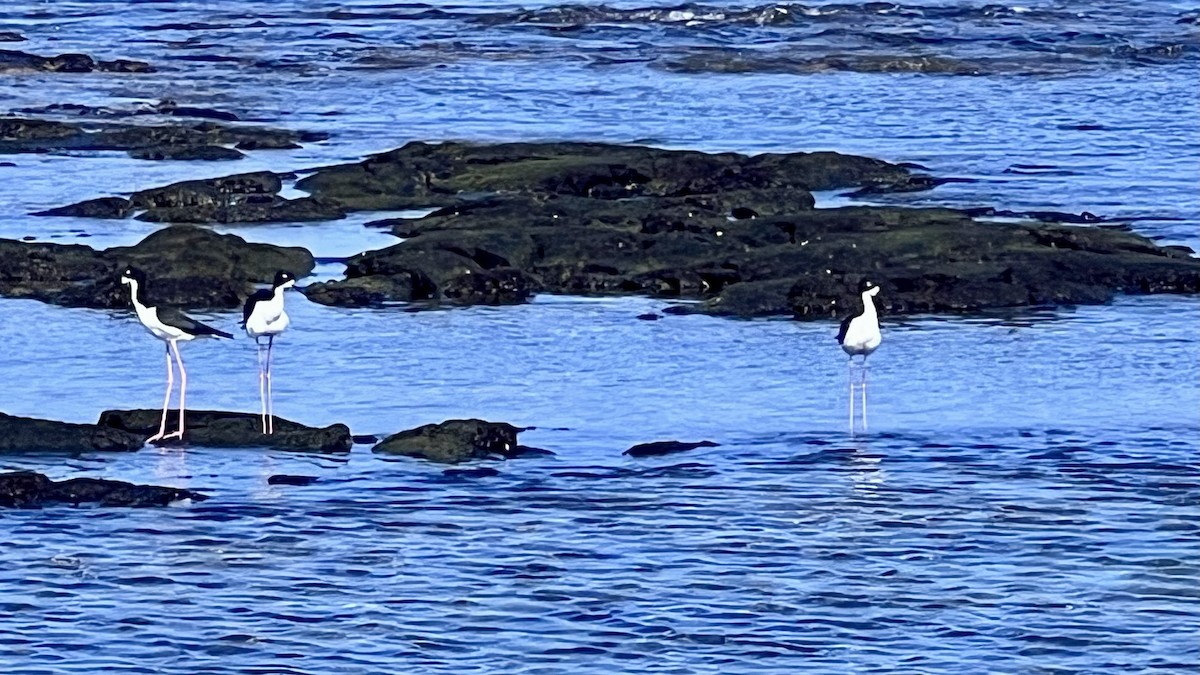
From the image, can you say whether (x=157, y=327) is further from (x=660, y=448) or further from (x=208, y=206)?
(x=208, y=206)

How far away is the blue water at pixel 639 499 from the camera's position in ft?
46.4

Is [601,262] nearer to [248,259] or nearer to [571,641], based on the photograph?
[248,259]

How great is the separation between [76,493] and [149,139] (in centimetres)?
2044

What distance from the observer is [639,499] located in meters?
17.3

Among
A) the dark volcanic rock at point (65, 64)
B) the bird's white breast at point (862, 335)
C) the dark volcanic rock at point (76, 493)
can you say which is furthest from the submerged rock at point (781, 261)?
the dark volcanic rock at point (65, 64)

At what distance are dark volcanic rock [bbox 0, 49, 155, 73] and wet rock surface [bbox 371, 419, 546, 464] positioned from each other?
31062 mm

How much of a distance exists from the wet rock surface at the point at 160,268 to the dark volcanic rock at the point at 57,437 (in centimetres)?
615

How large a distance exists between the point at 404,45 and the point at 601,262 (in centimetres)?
2836

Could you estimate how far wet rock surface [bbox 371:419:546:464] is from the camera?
18.3 m

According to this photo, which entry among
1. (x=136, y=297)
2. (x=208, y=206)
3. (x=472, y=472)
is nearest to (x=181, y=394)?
(x=136, y=297)

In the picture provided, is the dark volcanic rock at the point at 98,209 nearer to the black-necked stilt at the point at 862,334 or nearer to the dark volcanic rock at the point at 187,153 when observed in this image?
the dark volcanic rock at the point at 187,153

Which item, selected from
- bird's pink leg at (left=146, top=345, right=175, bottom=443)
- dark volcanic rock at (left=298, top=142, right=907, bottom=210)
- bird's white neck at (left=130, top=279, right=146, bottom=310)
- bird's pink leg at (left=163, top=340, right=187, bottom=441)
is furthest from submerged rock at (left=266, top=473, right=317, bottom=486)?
dark volcanic rock at (left=298, top=142, right=907, bottom=210)

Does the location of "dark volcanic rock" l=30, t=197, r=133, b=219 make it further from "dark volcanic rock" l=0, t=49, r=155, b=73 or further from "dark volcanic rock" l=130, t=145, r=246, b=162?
"dark volcanic rock" l=0, t=49, r=155, b=73

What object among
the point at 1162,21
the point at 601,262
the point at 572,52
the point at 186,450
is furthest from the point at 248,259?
the point at 1162,21
